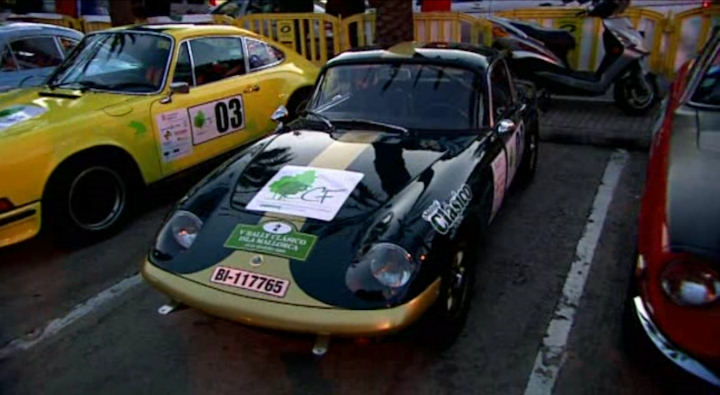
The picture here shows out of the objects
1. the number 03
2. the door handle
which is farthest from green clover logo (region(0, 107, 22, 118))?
the door handle

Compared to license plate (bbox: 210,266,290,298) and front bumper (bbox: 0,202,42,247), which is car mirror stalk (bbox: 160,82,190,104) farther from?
license plate (bbox: 210,266,290,298)

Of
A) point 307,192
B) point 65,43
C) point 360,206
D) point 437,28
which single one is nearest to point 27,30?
point 65,43

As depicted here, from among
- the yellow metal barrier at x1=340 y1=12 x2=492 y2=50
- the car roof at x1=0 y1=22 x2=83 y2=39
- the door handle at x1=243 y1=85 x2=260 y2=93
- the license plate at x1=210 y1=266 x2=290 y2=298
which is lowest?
the license plate at x1=210 y1=266 x2=290 y2=298

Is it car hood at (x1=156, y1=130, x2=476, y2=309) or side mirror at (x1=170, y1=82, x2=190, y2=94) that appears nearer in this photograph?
car hood at (x1=156, y1=130, x2=476, y2=309)

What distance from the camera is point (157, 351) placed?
311 cm

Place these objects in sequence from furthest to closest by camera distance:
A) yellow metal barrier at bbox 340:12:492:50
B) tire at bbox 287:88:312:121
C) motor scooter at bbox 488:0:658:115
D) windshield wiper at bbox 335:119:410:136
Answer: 1. yellow metal barrier at bbox 340:12:492:50
2. motor scooter at bbox 488:0:658:115
3. tire at bbox 287:88:312:121
4. windshield wiper at bbox 335:119:410:136

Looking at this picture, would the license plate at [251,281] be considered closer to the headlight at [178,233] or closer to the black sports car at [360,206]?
the black sports car at [360,206]

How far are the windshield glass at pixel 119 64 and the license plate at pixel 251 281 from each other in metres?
2.76

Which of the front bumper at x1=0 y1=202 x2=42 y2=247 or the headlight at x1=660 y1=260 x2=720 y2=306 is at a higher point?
the headlight at x1=660 y1=260 x2=720 y2=306

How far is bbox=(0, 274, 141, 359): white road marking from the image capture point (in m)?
3.20

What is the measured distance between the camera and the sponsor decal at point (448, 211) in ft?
9.25

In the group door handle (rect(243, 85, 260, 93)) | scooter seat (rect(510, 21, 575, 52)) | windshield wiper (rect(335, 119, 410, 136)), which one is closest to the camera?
windshield wiper (rect(335, 119, 410, 136))

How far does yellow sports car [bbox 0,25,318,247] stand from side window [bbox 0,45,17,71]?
6.70ft

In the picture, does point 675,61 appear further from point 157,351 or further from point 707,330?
point 157,351
